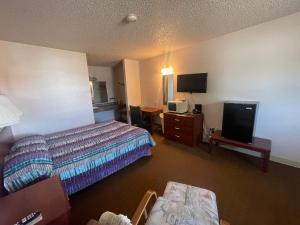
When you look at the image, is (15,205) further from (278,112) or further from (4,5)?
(278,112)

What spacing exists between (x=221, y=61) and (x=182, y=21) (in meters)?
1.30

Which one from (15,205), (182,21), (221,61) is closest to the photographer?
(15,205)

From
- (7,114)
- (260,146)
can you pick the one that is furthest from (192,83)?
(7,114)

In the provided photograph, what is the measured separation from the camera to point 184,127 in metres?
3.15

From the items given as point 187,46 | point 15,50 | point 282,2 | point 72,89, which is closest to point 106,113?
point 72,89

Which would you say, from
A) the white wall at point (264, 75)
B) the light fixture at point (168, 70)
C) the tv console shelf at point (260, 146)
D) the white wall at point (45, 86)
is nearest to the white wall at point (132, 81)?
the light fixture at point (168, 70)

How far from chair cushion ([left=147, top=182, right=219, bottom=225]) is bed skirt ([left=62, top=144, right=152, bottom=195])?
1094 mm

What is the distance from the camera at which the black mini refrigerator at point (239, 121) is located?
231 centimetres

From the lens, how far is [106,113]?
17.7ft

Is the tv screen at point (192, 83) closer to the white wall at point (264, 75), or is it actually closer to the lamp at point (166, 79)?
the white wall at point (264, 75)

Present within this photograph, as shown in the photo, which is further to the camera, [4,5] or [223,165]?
[223,165]

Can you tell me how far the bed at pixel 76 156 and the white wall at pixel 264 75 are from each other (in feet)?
6.50

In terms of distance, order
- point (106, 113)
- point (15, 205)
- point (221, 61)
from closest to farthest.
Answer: point (15, 205), point (221, 61), point (106, 113)

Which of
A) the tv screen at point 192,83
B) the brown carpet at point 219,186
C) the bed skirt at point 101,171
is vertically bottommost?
the brown carpet at point 219,186
